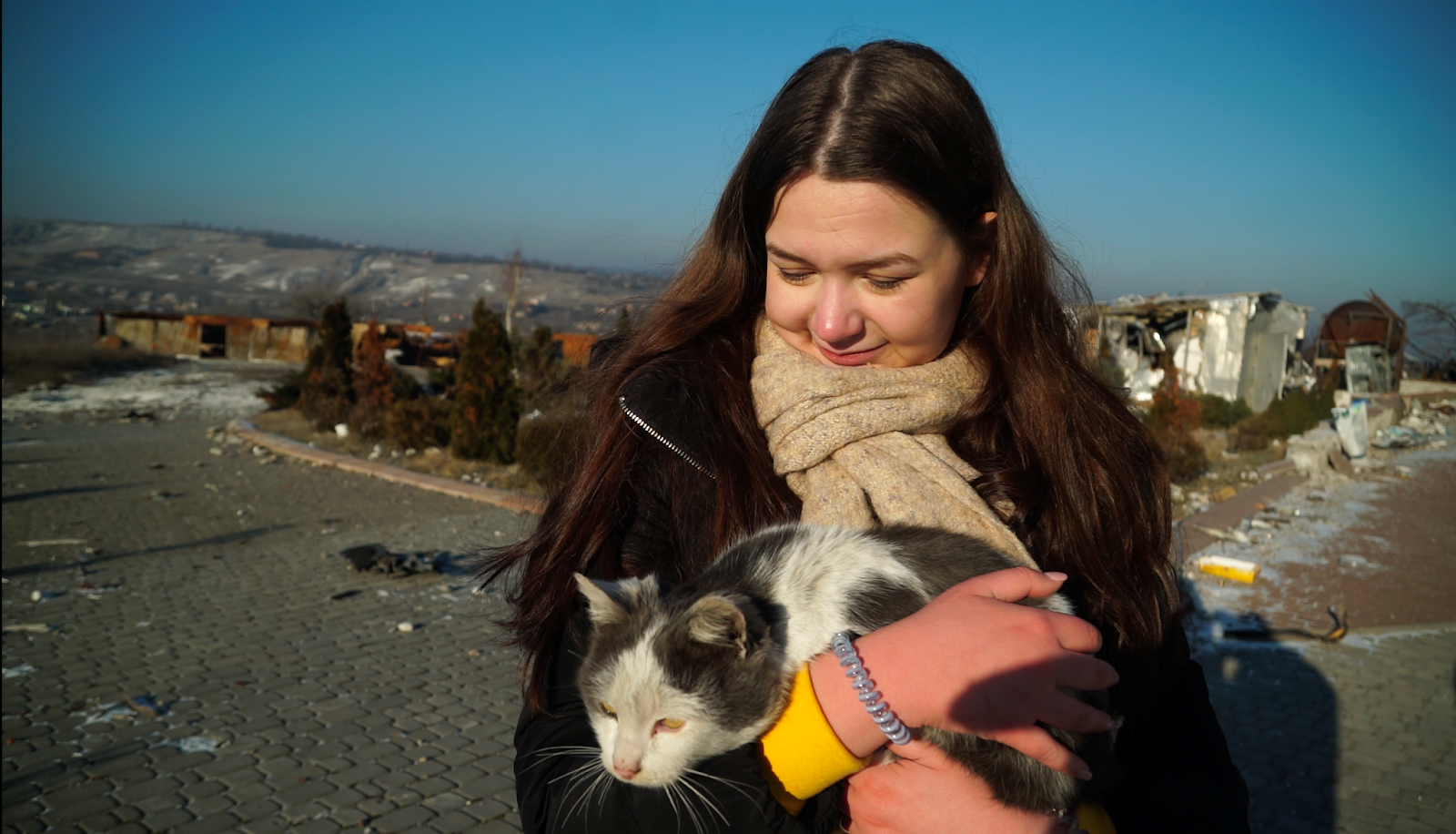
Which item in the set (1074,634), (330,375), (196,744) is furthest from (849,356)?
(330,375)

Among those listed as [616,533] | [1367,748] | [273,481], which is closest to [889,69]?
[616,533]

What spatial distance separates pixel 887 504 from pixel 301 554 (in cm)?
887

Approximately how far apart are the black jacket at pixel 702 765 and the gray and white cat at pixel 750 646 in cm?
8

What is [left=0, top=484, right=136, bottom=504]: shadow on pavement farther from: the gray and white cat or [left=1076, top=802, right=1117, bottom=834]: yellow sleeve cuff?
[left=1076, top=802, right=1117, bottom=834]: yellow sleeve cuff

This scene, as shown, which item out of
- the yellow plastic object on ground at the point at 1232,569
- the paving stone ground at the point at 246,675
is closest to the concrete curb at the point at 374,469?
the paving stone ground at the point at 246,675

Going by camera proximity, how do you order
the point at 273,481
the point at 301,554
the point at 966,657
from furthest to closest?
1. the point at 273,481
2. the point at 301,554
3. the point at 966,657

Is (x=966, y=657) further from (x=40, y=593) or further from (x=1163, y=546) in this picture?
(x=40, y=593)

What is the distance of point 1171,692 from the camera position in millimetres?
2033

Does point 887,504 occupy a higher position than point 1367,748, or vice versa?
point 887,504

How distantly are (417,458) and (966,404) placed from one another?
A: 46.0ft

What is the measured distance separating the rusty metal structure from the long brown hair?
7960 millimetres

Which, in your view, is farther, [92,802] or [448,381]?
[448,381]

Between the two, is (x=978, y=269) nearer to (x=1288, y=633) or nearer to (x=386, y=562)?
(x=1288, y=633)

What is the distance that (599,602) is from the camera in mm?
1724
